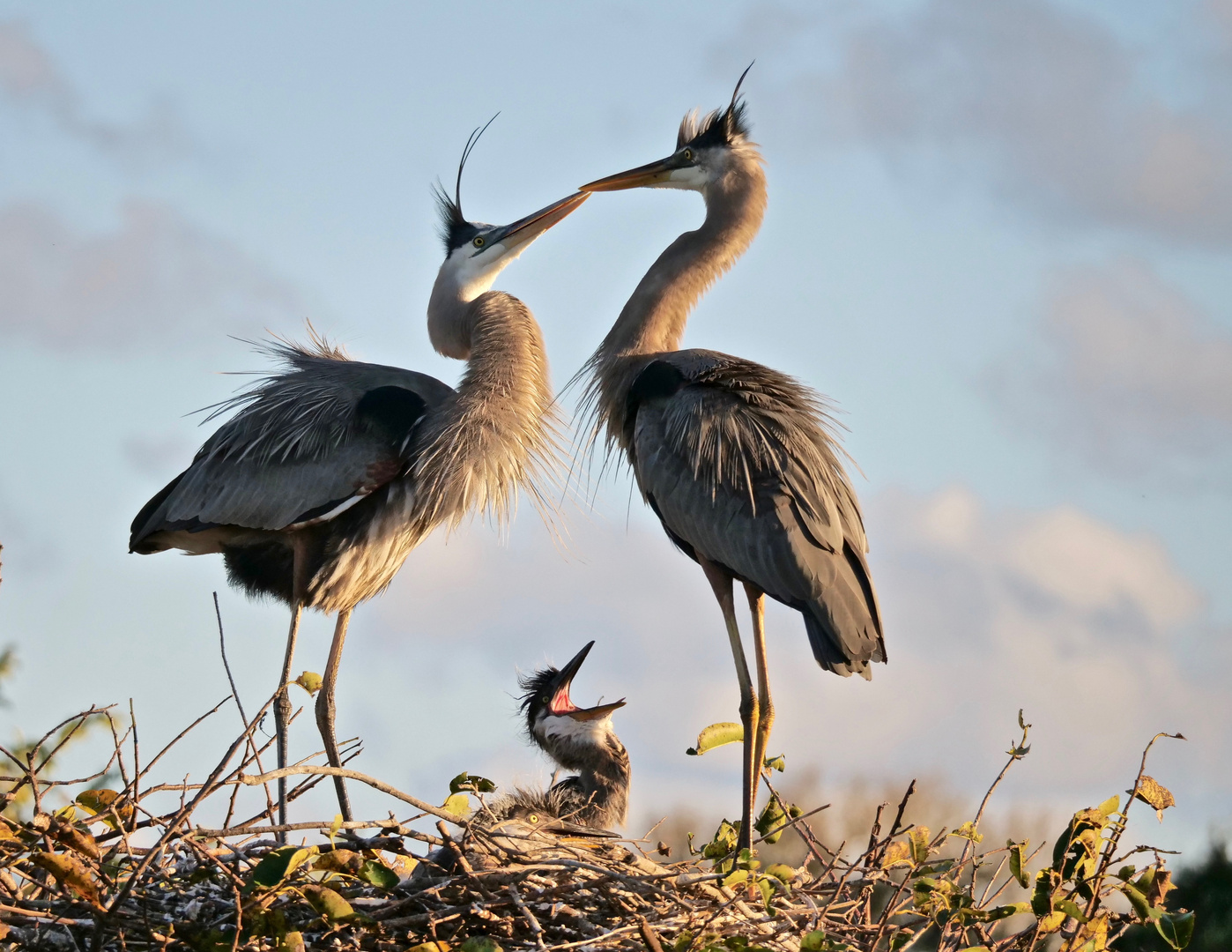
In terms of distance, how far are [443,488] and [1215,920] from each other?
23.7 feet

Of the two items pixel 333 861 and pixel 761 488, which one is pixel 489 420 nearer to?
pixel 761 488

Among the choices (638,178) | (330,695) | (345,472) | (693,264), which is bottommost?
(330,695)

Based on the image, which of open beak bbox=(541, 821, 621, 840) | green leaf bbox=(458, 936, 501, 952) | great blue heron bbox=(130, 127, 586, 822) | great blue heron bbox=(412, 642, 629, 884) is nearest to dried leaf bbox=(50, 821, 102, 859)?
green leaf bbox=(458, 936, 501, 952)

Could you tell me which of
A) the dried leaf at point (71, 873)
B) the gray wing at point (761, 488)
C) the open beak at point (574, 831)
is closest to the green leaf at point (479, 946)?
the dried leaf at point (71, 873)

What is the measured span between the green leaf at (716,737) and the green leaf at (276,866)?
2.03m

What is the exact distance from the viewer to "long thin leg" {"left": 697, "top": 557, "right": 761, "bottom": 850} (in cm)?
526

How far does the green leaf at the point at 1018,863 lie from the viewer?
4305 mm

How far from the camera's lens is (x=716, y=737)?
5250 millimetres

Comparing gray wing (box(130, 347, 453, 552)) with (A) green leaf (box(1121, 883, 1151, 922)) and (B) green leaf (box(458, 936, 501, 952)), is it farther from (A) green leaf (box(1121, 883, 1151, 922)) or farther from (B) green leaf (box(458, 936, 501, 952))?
(A) green leaf (box(1121, 883, 1151, 922))

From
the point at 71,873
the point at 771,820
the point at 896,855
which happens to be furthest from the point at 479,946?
the point at 771,820

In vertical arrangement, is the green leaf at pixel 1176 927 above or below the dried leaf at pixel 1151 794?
below

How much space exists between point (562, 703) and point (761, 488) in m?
1.47

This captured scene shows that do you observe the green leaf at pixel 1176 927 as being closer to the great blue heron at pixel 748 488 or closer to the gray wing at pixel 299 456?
the great blue heron at pixel 748 488

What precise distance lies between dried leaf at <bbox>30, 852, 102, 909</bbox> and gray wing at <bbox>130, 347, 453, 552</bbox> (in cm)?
345
